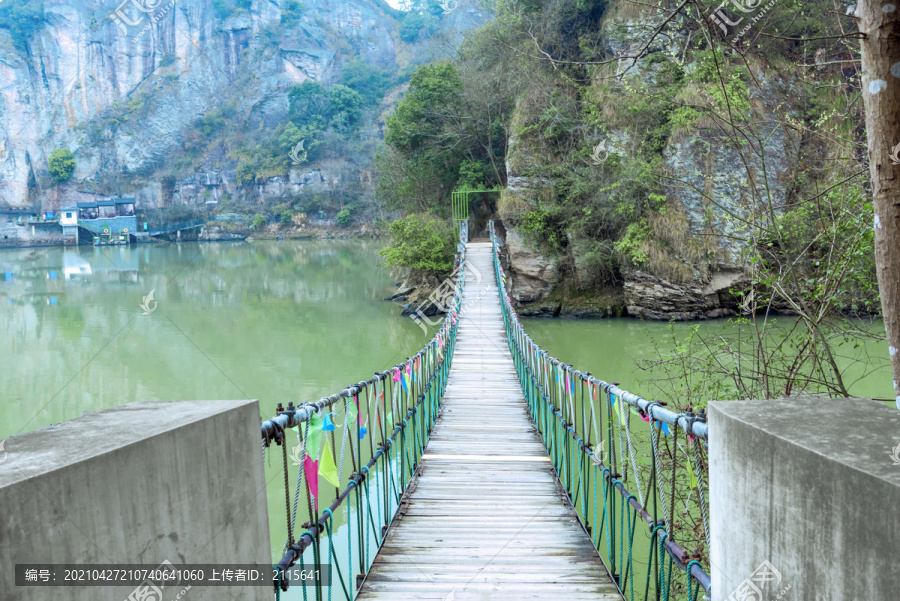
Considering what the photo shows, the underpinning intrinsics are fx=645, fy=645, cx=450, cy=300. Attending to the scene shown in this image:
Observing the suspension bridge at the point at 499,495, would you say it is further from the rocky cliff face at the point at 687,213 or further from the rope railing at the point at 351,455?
the rocky cliff face at the point at 687,213

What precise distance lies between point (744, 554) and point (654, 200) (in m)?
11.6

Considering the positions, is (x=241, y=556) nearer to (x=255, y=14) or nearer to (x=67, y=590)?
(x=67, y=590)

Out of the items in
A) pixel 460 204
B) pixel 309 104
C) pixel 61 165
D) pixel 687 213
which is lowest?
pixel 687 213

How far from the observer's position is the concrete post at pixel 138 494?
2.97 feet

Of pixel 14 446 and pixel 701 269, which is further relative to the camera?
pixel 701 269

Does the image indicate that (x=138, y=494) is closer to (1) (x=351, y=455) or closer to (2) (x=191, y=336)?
(1) (x=351, y=455)

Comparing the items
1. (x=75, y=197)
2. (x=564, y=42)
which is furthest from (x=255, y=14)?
(x=564, y=42)

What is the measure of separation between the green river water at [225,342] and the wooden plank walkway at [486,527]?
146cm

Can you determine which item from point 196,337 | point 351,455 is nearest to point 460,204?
point 196,337

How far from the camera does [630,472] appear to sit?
544 centimetres

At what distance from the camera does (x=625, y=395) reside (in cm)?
251

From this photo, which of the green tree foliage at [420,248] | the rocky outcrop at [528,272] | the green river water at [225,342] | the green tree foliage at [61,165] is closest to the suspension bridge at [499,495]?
the green river water at [225,342]

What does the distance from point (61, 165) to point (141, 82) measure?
10722 millimetres

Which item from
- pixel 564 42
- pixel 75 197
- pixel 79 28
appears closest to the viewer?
pixel 564 42
